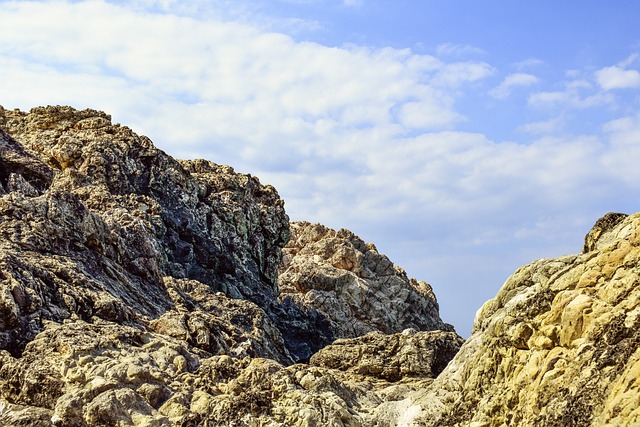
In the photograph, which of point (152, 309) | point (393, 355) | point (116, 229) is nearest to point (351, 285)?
point (116, 229)

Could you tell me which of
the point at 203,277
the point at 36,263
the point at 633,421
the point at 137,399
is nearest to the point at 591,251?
the point at 633,421

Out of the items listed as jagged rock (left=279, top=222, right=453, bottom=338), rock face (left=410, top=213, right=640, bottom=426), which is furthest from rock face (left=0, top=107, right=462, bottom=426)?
jagged rock (left=279, top=222, right=453, bottom=338)

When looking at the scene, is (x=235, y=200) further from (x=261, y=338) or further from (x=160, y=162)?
(x=261, y=338)

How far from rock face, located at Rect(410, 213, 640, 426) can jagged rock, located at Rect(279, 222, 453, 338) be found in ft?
152

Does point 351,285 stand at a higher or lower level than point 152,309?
higher

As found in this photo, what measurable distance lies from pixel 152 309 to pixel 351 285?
46.2m

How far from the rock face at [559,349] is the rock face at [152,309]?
1761 mm

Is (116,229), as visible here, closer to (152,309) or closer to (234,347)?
(152,309)

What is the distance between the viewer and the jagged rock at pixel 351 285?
69062 mm

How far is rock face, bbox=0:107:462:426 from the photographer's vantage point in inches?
620

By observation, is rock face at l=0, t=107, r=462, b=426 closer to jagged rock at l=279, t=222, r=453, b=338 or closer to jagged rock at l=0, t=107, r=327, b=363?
jagged rock at l=0, t=107, r=327, b=363

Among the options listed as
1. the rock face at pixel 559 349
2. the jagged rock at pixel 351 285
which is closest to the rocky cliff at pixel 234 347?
the rock face at pixel 559 349

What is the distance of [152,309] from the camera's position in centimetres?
2616

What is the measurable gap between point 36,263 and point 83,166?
21.6 meters
